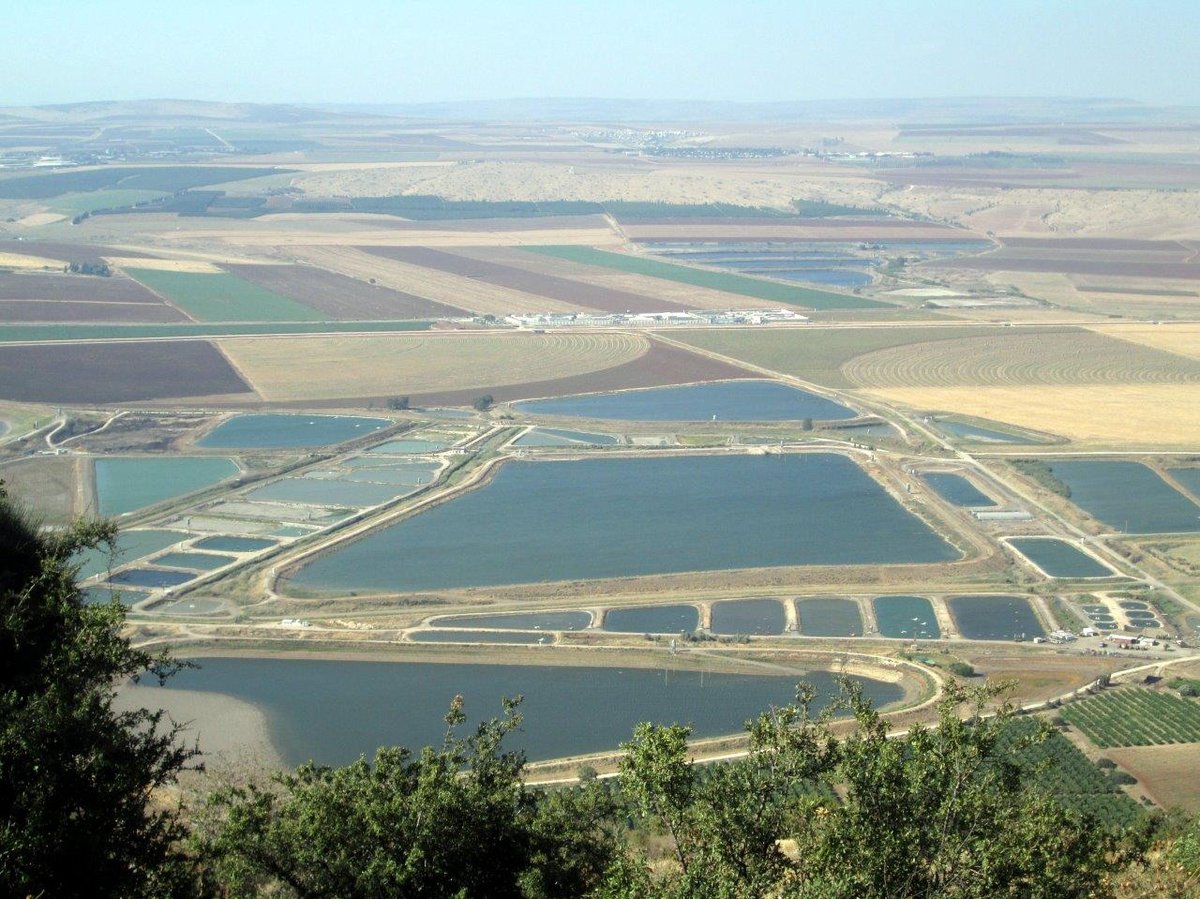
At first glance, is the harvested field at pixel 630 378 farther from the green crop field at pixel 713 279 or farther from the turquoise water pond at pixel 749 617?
the turquoise water pond at pixel 749 617

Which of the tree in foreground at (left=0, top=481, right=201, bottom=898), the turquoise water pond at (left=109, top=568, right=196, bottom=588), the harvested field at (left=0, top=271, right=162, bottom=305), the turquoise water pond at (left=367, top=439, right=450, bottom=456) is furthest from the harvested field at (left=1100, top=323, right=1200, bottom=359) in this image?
the tree in foreground at (left=0, top=481, right=201, bottom=898)

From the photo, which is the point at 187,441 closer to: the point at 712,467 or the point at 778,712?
the point at 712,467

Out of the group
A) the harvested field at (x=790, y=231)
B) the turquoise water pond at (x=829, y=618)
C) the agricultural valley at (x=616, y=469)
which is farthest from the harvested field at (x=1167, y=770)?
the harvested field at (x=790, y=231)

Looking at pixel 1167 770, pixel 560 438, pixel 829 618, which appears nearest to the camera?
pixel 1167 770

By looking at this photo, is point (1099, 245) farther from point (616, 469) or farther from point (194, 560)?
point (194, 560)

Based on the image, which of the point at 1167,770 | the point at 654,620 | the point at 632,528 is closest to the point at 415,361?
the point at 632,528

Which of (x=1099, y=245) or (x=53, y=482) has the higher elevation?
(x=1099, y=245)

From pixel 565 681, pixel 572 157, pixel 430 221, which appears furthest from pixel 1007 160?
pixel 565 681
